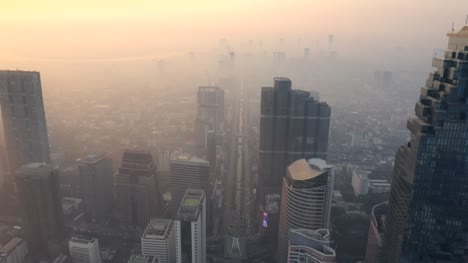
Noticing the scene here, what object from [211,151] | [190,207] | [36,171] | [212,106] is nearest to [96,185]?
[36,171]

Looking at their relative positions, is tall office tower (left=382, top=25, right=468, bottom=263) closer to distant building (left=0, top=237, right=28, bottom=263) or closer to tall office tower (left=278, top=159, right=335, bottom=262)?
tall office tower (left=278, top=159, right=335, bottom=262)

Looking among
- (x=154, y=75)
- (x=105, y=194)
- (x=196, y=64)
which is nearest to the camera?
(x=105, y=194)

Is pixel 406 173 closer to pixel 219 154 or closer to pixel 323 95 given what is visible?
pixel 219 154

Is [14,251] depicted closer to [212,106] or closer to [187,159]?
[187,159]

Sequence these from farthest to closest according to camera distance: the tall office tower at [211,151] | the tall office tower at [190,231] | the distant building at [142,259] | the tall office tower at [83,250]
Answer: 1. the tall office tower at [211,151]
2. the tall office tower at [83,250]
3. the tall office tower at [190,231]
4. the distant building at [142,259]

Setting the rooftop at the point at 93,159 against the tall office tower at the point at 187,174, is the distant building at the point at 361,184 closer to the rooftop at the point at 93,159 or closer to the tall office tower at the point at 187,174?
the tall office tower at the point at 187,174

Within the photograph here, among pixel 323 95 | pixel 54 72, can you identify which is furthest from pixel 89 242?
pixel 323 95

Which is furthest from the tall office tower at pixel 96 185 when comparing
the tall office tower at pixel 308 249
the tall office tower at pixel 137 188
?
the tall office tower at pixel 308 249
